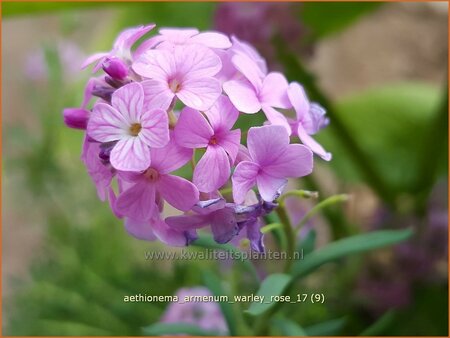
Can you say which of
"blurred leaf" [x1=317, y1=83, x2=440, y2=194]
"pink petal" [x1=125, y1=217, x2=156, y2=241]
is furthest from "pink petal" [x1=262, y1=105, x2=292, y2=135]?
"blurred leaf" [x1=317, y1=83, x2=440, y2=194]

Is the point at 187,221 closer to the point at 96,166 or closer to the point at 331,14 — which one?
Answer: the point at 96,166

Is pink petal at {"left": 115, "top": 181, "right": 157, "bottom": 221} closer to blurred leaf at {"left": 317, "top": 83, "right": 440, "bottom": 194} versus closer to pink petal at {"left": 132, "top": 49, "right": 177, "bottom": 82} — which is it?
pink petal at {"left": 132, "top": 49, "right": 177, "bottom": 82}

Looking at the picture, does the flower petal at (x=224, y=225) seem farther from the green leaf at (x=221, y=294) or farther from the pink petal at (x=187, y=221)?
the green leaf at (x=221, y=294)

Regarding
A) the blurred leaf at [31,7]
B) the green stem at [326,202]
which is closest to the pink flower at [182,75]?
the green stem at [326,202]

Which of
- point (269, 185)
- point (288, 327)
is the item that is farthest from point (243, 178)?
point (288, 327)

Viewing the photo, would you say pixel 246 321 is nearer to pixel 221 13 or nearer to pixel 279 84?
pixel 279 84

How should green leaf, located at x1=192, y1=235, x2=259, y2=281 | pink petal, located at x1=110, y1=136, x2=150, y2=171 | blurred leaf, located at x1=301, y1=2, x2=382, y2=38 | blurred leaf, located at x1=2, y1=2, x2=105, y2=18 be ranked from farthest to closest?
blurred leaf, located at x1=301, y1=2, x2=382, y2=38
blurred leaf, located at x1=2, y1=2, x2=105, y2=18
green leaf, located at x1=192, y1=235, x2=259, y2=281
pink petal, located at x1=110, y1=136, x2=150, y2=171
